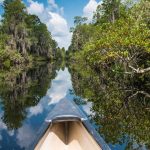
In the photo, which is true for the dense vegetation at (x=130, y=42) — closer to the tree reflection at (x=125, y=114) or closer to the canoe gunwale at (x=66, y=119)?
the tree reflection at (x=125, y=114)

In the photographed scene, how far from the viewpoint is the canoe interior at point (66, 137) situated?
29.1 feet

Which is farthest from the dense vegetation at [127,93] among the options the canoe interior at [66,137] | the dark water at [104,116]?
the canoe interior at [66,137]

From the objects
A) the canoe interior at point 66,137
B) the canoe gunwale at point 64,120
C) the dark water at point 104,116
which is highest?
the canoe gunwale at point 64,120

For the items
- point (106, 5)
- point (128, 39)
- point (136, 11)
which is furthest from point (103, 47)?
point (106, 5)

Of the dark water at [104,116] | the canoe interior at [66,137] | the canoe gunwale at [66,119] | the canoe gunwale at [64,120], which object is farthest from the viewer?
the dark water at [104,116]

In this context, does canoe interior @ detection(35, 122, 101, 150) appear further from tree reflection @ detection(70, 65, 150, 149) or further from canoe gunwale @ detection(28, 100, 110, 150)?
tree reflection @ detection(70, 65, 150, 149)

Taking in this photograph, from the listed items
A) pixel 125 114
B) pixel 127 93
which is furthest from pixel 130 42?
pixel 125 114

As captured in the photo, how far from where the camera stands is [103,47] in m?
22.2

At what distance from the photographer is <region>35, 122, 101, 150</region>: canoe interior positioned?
886cm

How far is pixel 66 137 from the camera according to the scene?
373 inches

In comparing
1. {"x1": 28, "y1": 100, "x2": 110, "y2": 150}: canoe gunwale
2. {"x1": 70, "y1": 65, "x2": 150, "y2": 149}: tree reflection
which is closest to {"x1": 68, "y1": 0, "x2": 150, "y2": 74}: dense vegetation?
{"x1": 70, "y1": 65, "x2": 150, "y2": 149}: tree reflection

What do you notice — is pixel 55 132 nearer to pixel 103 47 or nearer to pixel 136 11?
pixel 103 47

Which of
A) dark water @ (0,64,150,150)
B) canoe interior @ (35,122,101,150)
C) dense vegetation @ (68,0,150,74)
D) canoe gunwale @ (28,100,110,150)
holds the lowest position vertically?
dark water @ (0,64,150,150)

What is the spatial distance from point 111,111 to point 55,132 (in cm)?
724
